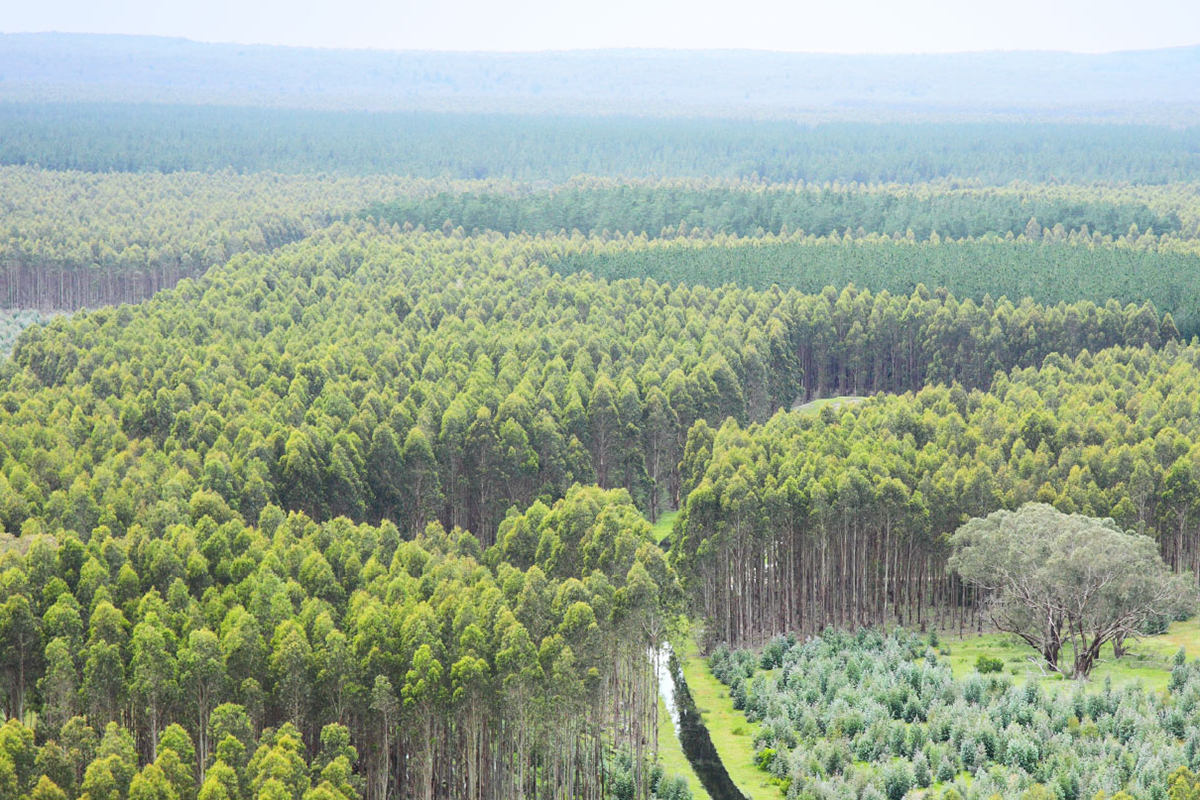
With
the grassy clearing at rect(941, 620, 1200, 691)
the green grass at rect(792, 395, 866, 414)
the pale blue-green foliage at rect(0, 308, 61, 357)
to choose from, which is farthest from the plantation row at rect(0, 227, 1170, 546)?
the pale blue-green foliage at rect(0, 308, 61, 357)

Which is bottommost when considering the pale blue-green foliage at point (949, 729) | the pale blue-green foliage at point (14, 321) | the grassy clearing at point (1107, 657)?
the grassy clearing at point (1107, 657)

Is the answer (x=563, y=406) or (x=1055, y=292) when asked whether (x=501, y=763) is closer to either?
(x=563, y=406)

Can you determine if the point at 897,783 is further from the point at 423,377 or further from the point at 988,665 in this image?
the point at 423,377

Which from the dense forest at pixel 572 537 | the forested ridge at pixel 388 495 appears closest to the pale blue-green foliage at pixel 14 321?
the forested ridge at pixel 388 495

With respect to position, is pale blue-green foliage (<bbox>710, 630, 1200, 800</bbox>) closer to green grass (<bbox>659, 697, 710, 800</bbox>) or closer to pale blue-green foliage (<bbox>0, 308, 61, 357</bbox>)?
green grass (<bbox>659, 697, 710, 800</bbox>)

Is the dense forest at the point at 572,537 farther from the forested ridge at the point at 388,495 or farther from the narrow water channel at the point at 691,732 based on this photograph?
the narrow water channel at the point at 691,732

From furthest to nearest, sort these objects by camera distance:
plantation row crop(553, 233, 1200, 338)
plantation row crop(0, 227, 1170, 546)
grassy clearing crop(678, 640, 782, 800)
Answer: plantation row crop(553, 233, 1200, 338) → plantation row crop(0, 227, 1170, 546) → grassy clearing crop(678, 640, 782, 800)

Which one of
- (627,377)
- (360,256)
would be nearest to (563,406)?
(627,377)
